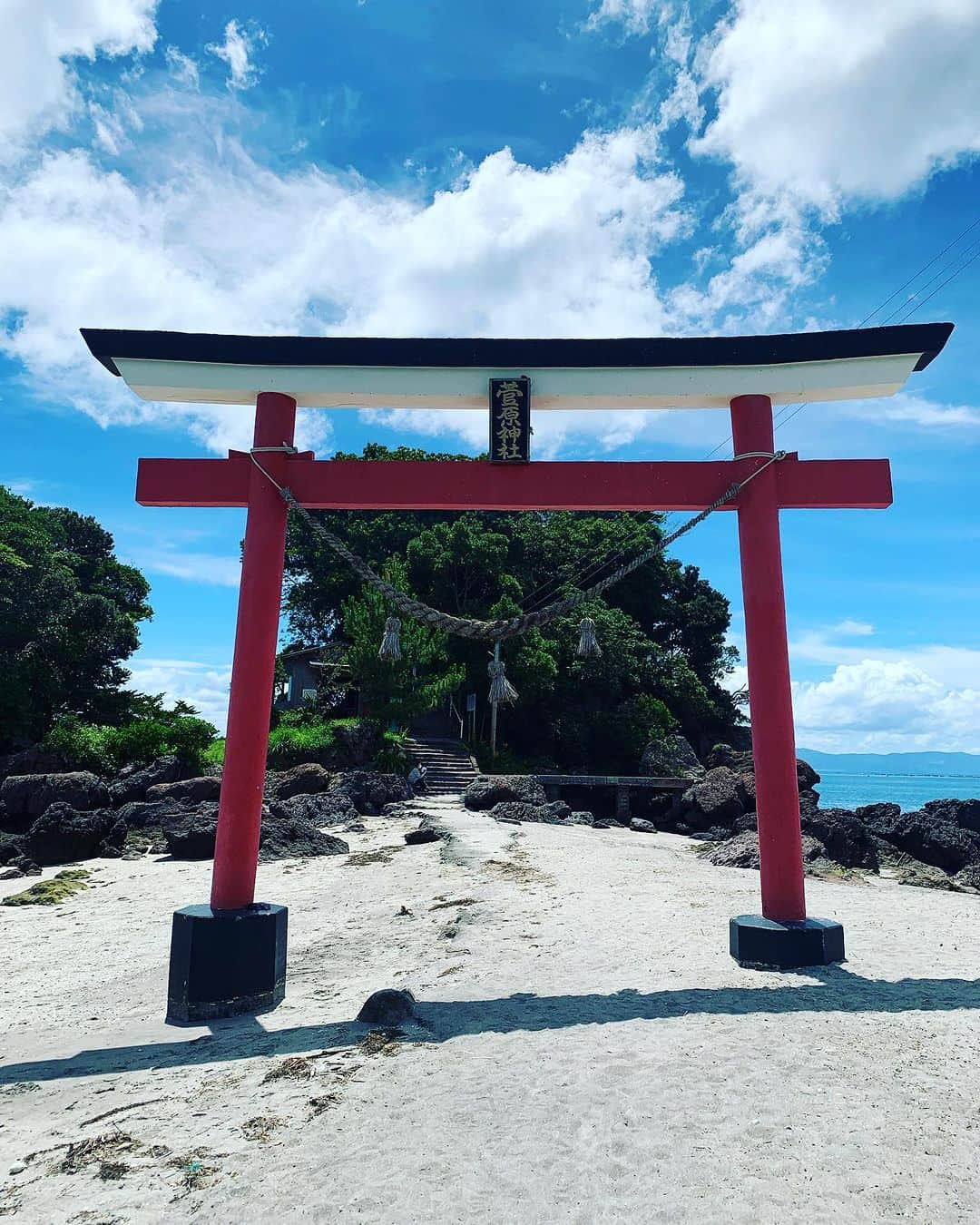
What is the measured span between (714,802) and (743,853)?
709cm

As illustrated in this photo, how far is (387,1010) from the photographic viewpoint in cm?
435

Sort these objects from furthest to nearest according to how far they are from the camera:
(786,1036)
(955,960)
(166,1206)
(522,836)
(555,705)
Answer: (555,705), (522,836), (955,960), (786,1036), (166,1206)

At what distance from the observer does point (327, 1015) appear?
4.72 metres

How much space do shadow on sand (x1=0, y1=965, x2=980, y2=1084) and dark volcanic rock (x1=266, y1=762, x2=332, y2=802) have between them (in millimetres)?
13033

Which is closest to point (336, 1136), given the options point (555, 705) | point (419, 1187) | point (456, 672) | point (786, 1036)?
point (419, 1187)

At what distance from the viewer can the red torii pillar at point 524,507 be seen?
522 cm

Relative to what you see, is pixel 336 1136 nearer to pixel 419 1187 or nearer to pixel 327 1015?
pixel 419 1187

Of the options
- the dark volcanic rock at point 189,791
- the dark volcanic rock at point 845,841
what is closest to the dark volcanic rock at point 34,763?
the dark volcanic rock at point 189,791

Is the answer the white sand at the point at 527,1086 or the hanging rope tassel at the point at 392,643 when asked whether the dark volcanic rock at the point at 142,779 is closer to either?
the white sand at the point at 527,1086

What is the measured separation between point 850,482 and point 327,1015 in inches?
197

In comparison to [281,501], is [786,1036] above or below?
below

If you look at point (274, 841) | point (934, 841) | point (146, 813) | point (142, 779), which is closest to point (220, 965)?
point (274, 841)

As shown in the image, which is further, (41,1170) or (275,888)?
(275,888)

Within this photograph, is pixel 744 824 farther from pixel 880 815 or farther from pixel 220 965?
pixel 220 965
